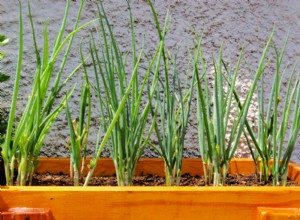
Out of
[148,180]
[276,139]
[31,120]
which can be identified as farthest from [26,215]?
[276,139]

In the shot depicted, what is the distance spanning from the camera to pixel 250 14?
5.13ft

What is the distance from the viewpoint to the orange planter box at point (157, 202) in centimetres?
90

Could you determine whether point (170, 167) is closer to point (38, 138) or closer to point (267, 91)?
point (38, 138)

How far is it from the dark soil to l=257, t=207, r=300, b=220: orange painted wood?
207 millimetres

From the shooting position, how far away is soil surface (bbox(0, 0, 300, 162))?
1.50 meters

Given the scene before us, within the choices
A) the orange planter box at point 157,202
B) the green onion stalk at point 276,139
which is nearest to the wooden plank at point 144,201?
the orange planter box at point 157,202

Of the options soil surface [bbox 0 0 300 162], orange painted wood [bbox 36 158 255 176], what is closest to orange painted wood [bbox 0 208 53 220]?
orange painted wood [bbox 36 158 255 176]

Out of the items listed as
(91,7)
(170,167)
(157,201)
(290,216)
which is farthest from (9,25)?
(290,216)

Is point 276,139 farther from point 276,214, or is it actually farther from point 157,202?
point 157,202

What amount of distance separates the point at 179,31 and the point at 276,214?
76 cm

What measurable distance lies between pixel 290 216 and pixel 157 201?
9.1 inches

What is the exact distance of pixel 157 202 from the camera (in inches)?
36.1

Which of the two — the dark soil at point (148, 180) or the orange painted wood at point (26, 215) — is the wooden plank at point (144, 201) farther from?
the dark soil at point (148, 180)

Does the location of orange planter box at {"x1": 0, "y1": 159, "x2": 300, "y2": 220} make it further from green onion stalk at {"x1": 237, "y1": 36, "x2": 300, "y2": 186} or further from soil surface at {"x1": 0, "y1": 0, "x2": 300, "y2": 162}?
soil surface at {"x1": 0, "y1": 0, "x2": 300, "y2": 162}
